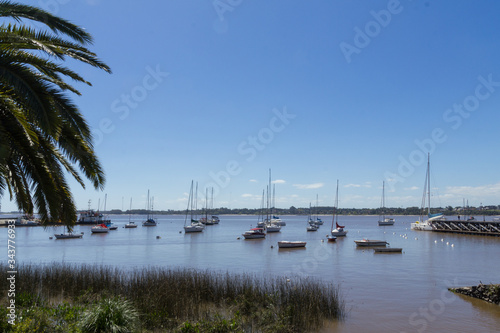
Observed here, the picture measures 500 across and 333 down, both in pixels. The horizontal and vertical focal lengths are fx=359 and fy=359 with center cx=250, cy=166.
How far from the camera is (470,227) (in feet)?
249

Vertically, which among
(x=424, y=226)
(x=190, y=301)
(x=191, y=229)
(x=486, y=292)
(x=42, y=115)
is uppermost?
(x=42, y=115)

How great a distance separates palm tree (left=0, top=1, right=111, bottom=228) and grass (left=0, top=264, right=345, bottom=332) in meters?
3.89

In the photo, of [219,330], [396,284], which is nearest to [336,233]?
[396,284]

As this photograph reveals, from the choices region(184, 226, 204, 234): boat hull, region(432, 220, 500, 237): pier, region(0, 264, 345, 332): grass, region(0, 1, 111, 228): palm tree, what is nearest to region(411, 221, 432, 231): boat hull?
region(432, 220, 500, 237): pier

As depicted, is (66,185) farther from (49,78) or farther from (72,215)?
(49,78)

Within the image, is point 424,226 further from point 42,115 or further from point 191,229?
point 42,115

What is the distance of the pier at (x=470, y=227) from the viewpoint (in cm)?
7000

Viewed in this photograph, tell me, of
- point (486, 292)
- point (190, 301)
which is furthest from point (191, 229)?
point (190, 301)

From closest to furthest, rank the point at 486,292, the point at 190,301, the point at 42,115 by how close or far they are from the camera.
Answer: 1. the point at 42,115
2. the point at 190,301
3. the point at 486,292

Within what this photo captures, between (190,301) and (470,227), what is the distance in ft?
259

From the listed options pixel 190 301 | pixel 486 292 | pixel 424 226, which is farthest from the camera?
pixel 424 226

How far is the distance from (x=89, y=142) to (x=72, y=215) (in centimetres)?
242

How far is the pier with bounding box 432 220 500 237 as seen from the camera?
230 ft

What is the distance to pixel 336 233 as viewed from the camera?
252ft
